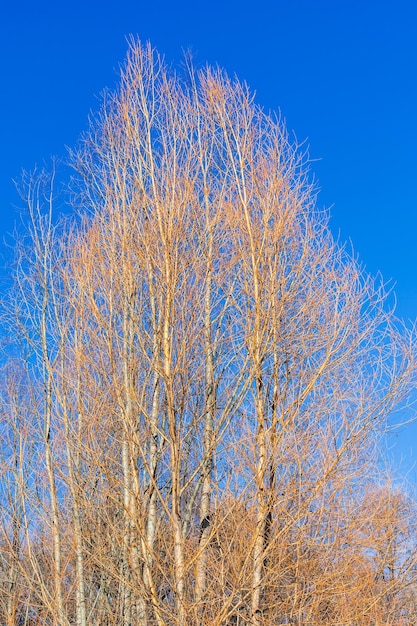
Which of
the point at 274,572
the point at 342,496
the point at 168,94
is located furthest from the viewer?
the point at 168,94

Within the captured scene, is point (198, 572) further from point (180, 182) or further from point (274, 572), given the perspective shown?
point (180, 182)

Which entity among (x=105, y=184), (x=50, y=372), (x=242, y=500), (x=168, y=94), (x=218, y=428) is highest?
(x=168, y=94)

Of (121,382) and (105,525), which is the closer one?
(121,382)

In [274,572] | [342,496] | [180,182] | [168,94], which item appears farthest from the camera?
[168,94]

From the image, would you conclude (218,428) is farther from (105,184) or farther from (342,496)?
(105,184)

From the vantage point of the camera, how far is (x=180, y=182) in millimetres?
8359

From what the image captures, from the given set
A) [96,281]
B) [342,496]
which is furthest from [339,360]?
[96,281]

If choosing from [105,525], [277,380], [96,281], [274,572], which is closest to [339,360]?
[277,380]

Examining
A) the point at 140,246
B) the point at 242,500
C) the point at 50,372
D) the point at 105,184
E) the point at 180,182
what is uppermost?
the point at 105,184

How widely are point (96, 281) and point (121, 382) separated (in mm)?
1330

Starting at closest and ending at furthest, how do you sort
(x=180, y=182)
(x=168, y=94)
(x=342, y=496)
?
(x=342, y=496), (x=180, y=182), (x=168, y=94)

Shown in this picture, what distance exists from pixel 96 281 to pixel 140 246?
0.98 m

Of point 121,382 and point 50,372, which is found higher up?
point 50,372

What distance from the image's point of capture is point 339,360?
314 inches
